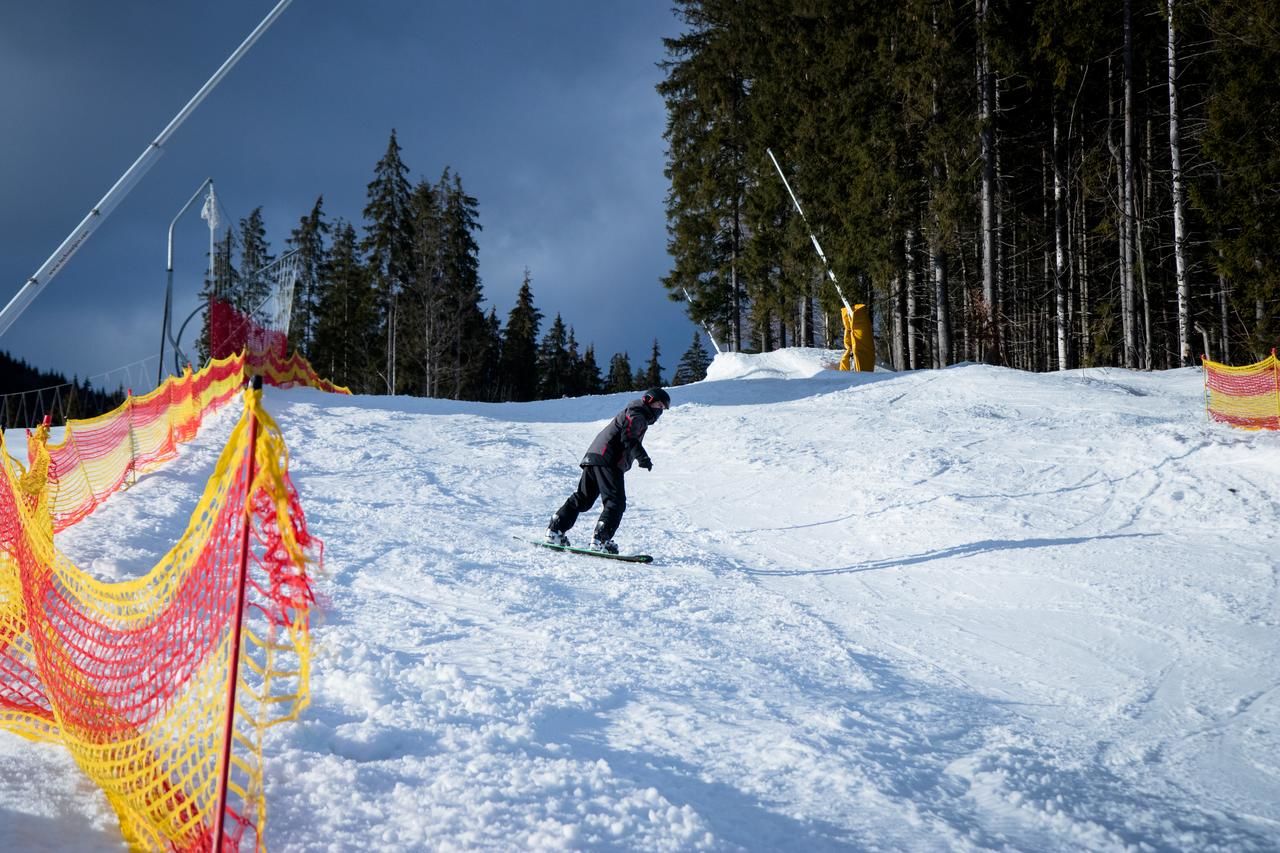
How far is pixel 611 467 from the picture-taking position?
7.45m

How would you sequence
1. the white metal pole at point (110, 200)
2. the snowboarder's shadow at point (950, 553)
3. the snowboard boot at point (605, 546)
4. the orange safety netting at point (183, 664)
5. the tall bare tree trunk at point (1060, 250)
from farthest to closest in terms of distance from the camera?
the tall bare tree trunk at point (1060, 250) → the snowboard boot at point (605, 546) → the snowboarder's shadow at point (950, 553) → the white metal pole at point (110, 200) → the orange safety netting at point (183, 664)

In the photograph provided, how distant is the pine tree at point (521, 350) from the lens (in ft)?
180

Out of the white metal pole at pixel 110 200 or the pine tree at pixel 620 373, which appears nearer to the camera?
the white metal pole at pixel 110 200

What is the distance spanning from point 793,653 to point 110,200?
712 centimetres

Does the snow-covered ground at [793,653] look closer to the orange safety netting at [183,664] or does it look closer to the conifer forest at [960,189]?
the orange safety netting at [183,664]

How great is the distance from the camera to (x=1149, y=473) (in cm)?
872

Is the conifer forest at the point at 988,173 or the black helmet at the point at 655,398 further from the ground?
the conifer forest at the point at 988,173

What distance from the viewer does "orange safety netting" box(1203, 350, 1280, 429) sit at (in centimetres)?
1009

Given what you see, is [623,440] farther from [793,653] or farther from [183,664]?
[183,664]

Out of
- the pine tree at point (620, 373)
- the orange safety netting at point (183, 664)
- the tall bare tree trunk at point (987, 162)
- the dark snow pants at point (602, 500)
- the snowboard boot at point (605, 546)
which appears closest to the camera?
the orange safety netting at point (183, 664)

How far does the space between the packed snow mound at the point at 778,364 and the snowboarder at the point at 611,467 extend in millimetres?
14481

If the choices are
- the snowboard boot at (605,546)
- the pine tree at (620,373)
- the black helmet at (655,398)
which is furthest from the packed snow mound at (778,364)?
the pine tree at (620,373)

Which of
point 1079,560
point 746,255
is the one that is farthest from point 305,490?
point 746,255

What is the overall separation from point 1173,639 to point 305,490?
30.4ft
